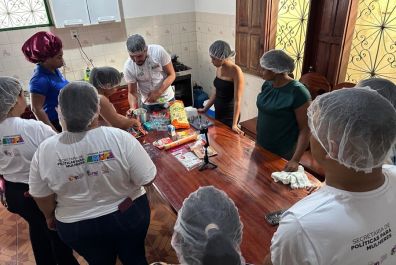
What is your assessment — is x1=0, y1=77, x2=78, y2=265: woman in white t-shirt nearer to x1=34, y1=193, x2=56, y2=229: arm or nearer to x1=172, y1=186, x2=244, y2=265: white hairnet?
x1=34, y1=193, x2=56, y2=229: arm

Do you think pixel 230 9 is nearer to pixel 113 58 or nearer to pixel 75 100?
pixel 113 58

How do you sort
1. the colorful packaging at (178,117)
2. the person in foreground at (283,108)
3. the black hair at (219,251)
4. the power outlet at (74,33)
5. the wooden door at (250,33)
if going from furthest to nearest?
the power outlet at (74,33)
the wooden door at (250,33)
the colorful packaging at (178,117)
the person in foreground at (283,108)
the black hair at (219,251)

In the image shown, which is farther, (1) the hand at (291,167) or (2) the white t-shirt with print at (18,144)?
(1) the hand at (291,167)

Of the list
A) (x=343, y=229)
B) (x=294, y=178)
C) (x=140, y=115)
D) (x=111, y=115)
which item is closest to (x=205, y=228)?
(x=343, y=229)

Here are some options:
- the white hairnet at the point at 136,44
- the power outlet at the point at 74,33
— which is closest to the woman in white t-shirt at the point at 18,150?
the white hairnet at the point at 136,44

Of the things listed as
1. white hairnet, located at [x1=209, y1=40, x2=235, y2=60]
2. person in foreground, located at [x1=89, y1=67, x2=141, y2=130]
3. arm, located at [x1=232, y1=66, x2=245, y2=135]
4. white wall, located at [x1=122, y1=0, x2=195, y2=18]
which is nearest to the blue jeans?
person in foreground, located at [x1=89, y1=67, x2=141, y2=130]

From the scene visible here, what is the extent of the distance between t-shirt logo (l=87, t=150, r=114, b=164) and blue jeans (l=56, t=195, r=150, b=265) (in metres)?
0.32

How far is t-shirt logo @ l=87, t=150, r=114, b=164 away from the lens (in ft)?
4.43

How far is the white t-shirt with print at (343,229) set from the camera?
805mm

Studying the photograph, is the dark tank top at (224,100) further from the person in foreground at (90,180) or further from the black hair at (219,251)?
the black hair at (219,251)

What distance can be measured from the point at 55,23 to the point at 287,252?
4072 mm

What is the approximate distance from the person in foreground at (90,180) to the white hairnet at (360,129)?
97 cm

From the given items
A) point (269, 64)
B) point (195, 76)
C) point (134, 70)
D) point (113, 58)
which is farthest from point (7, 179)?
point (195, 76)

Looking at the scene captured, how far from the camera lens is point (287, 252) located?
86cm
